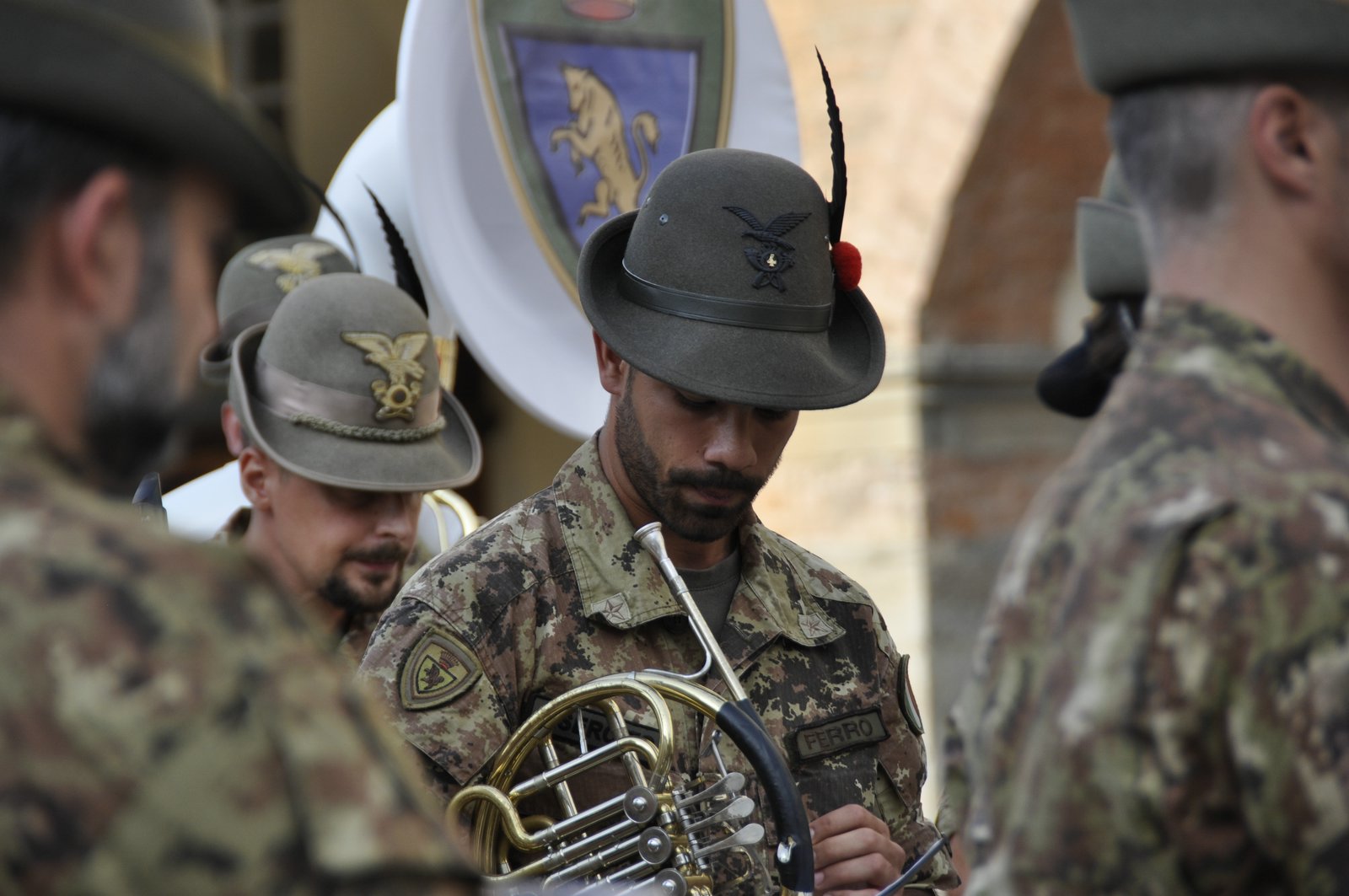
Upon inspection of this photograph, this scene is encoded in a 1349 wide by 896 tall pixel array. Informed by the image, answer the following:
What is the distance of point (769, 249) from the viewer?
8.70ft

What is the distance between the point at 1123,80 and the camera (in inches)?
59.4

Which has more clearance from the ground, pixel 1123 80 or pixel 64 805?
pixel 1123 80

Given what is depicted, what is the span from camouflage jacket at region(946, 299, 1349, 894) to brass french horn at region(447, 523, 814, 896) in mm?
890

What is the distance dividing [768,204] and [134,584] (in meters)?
1.69

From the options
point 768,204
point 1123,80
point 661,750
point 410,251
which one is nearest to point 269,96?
point 410,251

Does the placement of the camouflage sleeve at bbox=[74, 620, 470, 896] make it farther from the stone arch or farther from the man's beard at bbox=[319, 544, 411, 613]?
the stone arch

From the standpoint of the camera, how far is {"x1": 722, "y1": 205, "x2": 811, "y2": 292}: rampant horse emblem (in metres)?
2.65

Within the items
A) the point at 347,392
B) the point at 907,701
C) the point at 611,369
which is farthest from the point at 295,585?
the point at 907,701

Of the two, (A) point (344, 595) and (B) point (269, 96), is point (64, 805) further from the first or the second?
(B) point (269, 96)

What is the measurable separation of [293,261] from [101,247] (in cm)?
289

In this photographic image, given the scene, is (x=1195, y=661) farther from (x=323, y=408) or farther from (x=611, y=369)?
(x=323, y=408)

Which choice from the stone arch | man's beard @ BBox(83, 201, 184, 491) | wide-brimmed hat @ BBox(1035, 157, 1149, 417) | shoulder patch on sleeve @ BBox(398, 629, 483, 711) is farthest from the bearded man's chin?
the stone arch

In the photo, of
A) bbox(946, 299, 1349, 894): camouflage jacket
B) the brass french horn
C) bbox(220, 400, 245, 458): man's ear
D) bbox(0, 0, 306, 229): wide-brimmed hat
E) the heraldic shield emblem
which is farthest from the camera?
the heraldic shield emblem

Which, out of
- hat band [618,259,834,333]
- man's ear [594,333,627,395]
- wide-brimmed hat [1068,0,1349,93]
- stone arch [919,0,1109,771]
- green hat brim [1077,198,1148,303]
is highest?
wide-brimmed hat [1068,0,1349,93]
